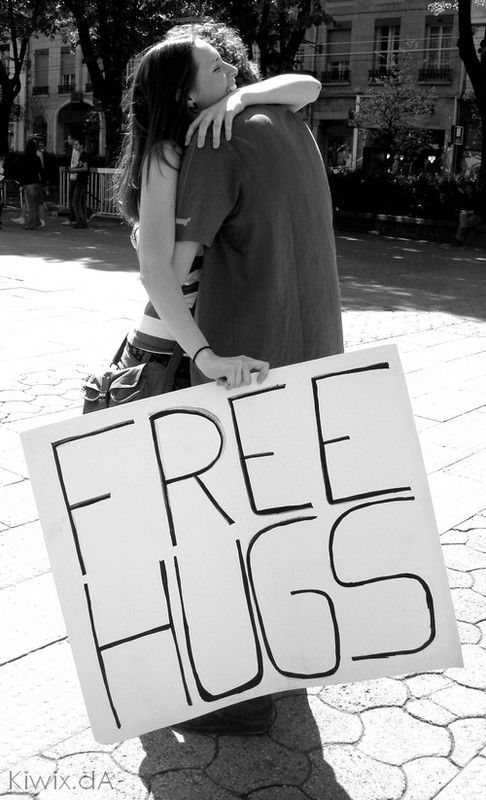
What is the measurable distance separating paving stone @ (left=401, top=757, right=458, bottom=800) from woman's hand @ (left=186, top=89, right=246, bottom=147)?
1497mm

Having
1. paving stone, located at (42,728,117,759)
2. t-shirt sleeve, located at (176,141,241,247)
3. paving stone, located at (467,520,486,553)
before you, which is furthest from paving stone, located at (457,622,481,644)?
t-shirt sleeve, located at (176,141,241,247)

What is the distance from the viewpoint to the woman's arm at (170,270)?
200 centimetres

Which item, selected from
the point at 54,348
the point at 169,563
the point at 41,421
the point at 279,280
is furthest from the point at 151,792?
the point at 54,348

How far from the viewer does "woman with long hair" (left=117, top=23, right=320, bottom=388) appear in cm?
200

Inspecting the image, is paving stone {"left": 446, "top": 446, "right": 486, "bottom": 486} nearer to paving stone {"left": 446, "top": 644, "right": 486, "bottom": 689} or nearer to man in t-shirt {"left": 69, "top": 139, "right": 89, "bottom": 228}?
paving stone {"left": 446, "top": 644, "right": 486, "bottom": 689}

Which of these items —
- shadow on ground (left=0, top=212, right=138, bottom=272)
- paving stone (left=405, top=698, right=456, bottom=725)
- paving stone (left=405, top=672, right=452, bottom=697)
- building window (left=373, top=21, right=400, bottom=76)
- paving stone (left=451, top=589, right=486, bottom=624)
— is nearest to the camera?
paving stone (left=405, top=698, right=456, bottom=725)

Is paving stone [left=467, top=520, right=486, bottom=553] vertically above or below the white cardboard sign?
below

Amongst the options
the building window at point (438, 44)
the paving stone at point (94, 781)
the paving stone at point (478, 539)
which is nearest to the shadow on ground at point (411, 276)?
the paving stone at point (478, 539)

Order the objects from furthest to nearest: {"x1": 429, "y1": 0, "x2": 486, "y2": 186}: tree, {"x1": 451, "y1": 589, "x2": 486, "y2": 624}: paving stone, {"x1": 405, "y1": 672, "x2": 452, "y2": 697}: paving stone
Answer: {"x1": 429, "y1": 0, "x2": 486, "y2": 186}: tree, {"x1": 451, "y1": 589, "x2": 486, "y2": 624}: paving stone, {"x1": 405, "y1": 672, "x2": 452, "y2": 697}: paving stone

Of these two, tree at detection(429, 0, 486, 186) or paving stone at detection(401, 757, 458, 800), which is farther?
tree at detection(429, 0, 486, 186)

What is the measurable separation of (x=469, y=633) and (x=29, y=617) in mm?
1347

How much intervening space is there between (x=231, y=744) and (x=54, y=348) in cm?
464

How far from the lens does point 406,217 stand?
2038cm

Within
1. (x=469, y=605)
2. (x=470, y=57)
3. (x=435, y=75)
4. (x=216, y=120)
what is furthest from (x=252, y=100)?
(x=435, y=75)
